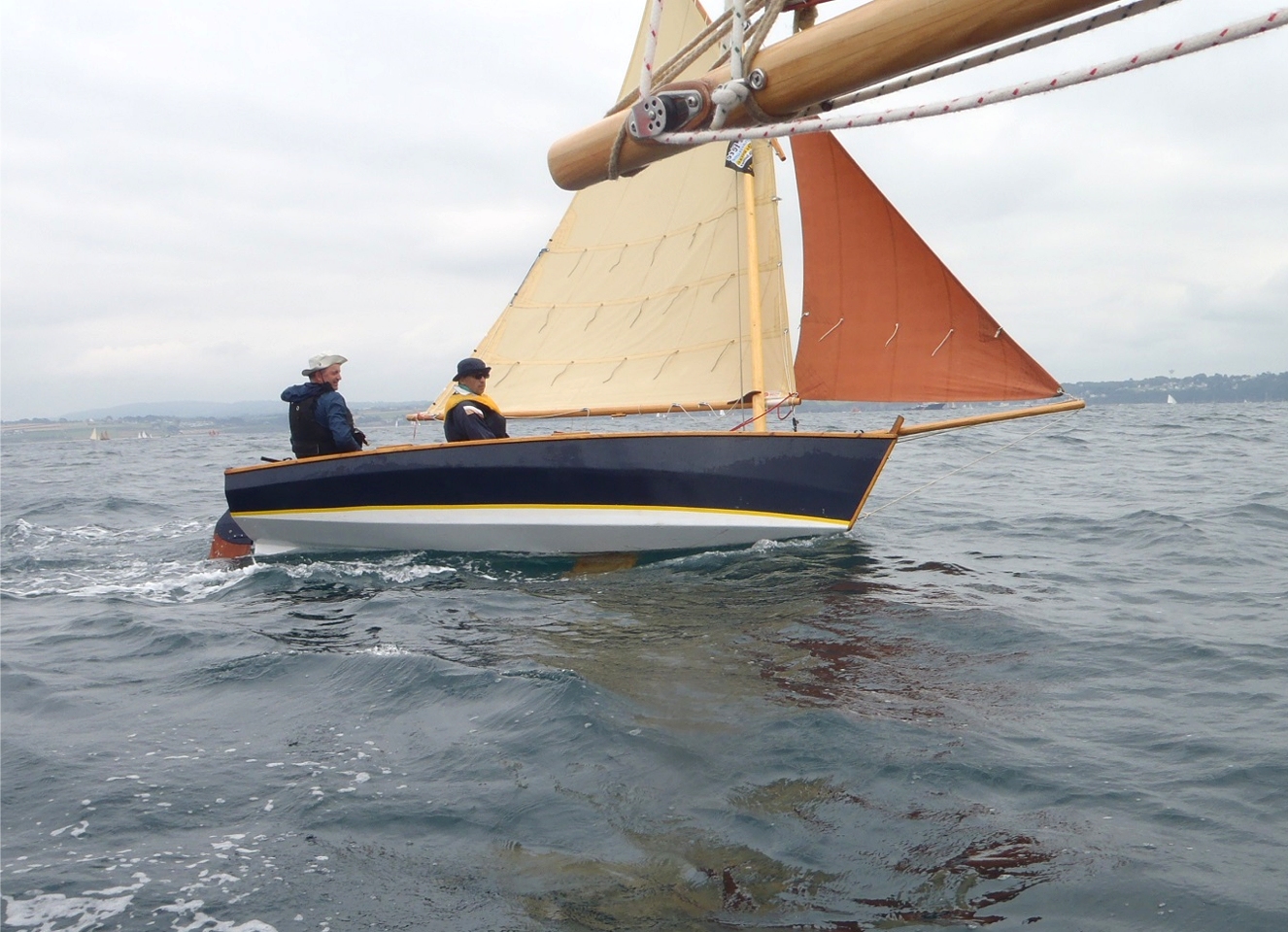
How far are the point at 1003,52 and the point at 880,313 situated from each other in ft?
23.9

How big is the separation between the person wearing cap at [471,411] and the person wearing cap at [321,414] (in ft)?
3.70

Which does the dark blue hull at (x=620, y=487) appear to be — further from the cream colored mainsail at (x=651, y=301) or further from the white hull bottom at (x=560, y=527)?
the cream colored mainsail at (x=651, y=301)

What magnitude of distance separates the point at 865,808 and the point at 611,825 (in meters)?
1.01

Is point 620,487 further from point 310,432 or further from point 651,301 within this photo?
point 310,432

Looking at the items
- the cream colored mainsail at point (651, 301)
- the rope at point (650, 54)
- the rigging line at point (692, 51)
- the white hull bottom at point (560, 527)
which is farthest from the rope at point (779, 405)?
the rope at point (650, 54)

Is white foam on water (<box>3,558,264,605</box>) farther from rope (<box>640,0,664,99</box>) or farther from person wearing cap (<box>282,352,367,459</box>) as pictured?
rope (<box>640,0,664,99</box>)

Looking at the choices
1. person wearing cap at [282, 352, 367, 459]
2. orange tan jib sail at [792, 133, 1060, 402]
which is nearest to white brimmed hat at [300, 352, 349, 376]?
person wearing cap at [282, 352, 367, 459]

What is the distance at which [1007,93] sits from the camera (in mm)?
2520

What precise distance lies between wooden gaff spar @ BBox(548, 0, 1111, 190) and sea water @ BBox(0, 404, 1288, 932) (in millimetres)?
2474

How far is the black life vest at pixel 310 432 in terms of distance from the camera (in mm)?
10477

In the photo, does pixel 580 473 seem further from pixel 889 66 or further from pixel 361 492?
pixel 889 66

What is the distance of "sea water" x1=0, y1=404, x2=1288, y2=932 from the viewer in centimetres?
341

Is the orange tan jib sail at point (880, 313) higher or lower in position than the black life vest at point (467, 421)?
higher

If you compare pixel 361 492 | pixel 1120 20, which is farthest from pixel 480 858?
pixel 361 492
